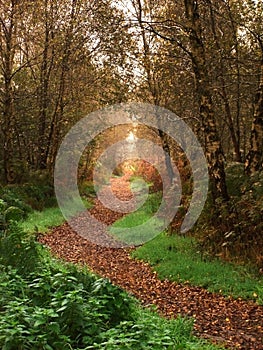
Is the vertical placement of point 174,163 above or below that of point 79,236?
above

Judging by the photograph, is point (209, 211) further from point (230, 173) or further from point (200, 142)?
point (200, 142)

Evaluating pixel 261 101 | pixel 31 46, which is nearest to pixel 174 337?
pixel 261 101

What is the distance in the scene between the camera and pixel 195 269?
29.1 feet

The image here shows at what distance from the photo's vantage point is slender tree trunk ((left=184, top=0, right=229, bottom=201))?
10523mm

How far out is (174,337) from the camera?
17.1 feet

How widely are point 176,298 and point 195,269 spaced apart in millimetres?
1309

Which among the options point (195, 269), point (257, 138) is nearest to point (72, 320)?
point (195, 269)

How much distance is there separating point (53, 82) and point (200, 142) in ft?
30.6

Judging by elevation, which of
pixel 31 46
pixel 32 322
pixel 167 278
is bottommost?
pixel 167 278

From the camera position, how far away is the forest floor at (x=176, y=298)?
6.05 meters

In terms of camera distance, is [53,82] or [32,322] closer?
[32,322]

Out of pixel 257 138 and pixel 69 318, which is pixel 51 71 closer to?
pixel 257 138

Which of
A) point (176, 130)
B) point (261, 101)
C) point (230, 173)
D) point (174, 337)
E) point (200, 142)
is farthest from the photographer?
point (176, 130)

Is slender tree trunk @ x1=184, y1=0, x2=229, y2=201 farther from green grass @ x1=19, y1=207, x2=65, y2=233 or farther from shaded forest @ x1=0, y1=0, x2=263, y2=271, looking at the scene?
green grass @ x1=19, y1=207, x2=65, y2=233
